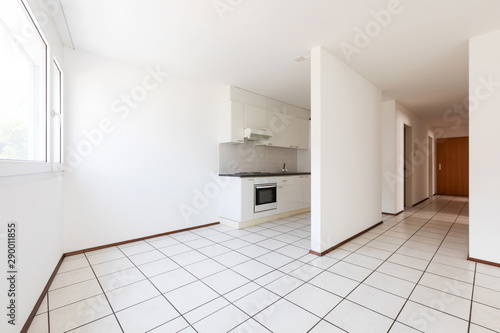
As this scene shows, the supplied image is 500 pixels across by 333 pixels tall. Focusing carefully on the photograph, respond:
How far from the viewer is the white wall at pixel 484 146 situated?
2.49 metres

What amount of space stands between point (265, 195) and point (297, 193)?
3.39 feet

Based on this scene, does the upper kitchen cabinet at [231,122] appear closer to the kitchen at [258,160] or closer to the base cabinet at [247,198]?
the kitchen at [258,160]

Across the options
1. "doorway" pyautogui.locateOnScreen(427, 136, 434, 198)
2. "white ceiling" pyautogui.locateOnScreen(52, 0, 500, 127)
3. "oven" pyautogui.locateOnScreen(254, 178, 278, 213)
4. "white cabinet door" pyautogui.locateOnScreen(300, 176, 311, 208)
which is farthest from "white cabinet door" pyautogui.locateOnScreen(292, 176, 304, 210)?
"doorway" pyautogui.locateOnScreen(427, 136, 434, 198)

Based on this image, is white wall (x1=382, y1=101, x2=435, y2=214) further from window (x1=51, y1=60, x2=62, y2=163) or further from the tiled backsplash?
window (x1=51, y1=60, x2=62, y2=163)

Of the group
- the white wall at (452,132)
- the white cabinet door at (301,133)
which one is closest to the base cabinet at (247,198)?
the white cabinet door at (301,133)

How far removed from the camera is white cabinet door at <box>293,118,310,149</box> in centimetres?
576

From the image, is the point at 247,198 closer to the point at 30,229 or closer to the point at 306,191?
the point at 306,191

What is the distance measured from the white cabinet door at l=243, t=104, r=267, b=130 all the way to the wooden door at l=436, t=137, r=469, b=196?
318 inches

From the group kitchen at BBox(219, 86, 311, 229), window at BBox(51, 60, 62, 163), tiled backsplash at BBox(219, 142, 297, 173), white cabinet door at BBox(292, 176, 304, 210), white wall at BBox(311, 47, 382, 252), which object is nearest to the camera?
window at BBox(51, 60, 62, 163)

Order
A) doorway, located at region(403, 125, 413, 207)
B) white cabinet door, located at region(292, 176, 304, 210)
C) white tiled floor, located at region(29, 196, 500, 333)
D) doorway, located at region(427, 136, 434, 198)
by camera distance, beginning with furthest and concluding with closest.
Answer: doorway, located at region(427, 136, 434, 198)
doorway, located at region(403, 125, 413, 207)
white cabinet door, located at region(292, 176, 304, 210)
white tiled floor, located at region(29, 196, 500, 333)

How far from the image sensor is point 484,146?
8.39 ft

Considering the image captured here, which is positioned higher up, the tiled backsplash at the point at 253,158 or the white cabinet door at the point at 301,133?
the white cabinet door at the point at 301,133

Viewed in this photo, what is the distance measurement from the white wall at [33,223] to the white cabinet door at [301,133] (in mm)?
4659

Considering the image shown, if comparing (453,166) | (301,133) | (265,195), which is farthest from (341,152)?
(453,166)
